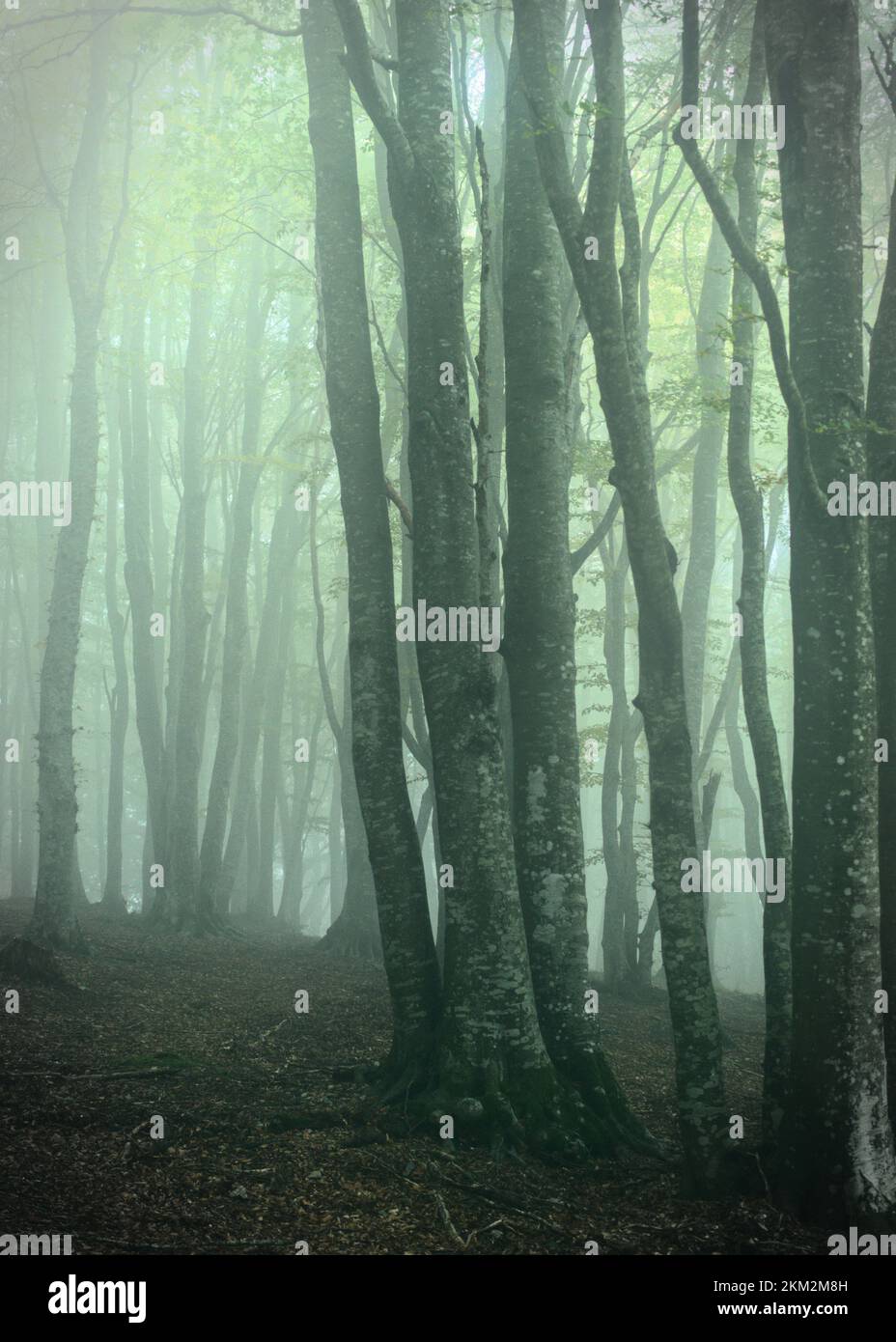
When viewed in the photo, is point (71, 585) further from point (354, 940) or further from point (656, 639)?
point (656, 639)

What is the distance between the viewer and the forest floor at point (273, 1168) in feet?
15.6

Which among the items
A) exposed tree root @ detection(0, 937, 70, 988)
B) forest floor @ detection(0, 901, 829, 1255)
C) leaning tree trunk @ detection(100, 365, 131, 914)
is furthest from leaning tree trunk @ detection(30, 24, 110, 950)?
leaning tree trunk @ detection(100, 365, 131, 914)

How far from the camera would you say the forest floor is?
15.6ft

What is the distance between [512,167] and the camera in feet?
26.6

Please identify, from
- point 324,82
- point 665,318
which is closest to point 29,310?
point 665,318

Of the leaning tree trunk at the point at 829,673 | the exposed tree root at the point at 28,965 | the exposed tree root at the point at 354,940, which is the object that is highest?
the leaning tree trunk at the point at 829,673

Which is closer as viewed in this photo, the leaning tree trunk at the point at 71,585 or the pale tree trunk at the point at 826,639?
the pale tree trunk at the point at 826,639

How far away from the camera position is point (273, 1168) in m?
5.38

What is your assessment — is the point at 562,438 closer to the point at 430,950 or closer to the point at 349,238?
the point at 349,238

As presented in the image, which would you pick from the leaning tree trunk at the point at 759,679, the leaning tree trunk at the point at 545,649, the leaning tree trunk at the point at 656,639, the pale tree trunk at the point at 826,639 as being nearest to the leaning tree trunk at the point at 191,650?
the leaning tree trunk at the point at 545,649

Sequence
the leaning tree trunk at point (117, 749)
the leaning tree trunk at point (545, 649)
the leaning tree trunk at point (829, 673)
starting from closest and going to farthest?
the leaning tree trunk at point (829, 673) < the leaning tree trunk at point (545, 649) < the leaning tree trunk at point (117, 749)

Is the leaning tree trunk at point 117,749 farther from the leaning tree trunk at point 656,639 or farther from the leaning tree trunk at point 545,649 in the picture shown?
the leaning tree trunk at point 656,639

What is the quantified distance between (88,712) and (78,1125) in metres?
33.5
